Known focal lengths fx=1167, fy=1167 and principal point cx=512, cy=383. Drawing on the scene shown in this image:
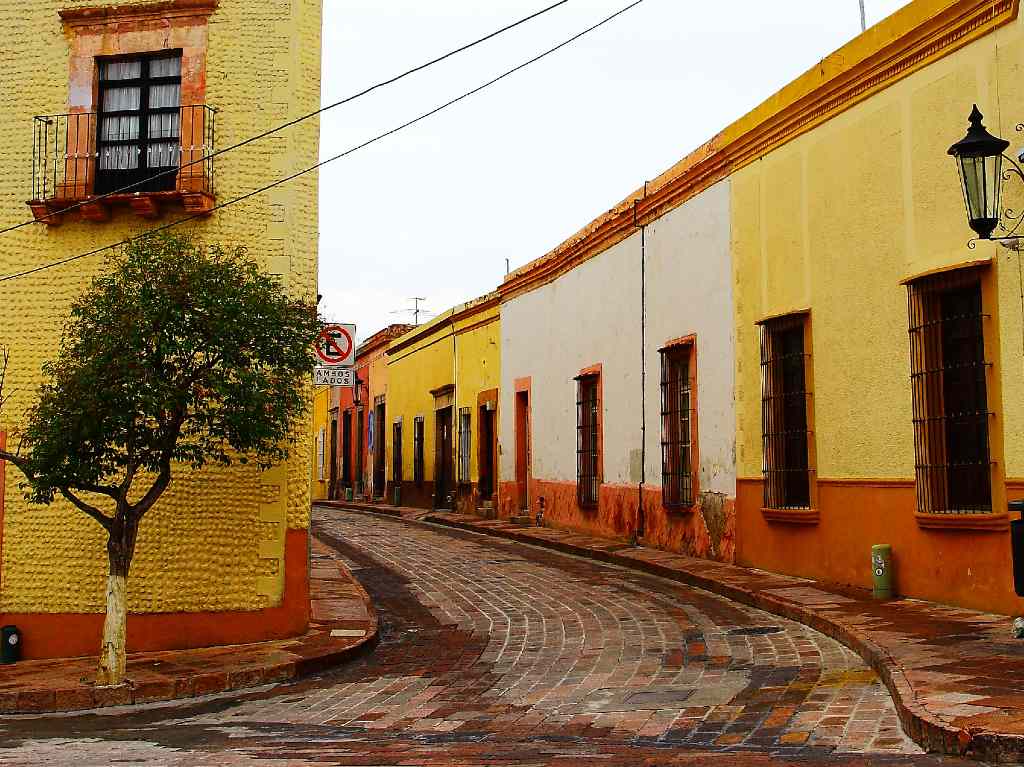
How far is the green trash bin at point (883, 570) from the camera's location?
1059cm

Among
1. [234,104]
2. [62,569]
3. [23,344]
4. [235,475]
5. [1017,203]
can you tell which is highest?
[234,104]

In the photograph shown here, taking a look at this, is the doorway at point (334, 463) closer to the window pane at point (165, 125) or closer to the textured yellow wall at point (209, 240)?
the textured yellow wall at point (209, 240)

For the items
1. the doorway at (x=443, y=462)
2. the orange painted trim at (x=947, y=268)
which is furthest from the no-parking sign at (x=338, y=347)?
the doorway at (x=443, y=462)

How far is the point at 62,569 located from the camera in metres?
10.6

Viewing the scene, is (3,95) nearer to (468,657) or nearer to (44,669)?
(44,669)

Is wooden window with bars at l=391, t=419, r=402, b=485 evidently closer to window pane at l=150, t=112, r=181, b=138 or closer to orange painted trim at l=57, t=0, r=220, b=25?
window pane at l=150, t=112, r=181, b=138

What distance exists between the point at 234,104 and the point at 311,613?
4.99 meters

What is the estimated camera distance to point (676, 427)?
1583 centimetres

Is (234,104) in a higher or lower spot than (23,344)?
higher

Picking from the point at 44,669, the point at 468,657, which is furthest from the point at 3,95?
the point at 468,657

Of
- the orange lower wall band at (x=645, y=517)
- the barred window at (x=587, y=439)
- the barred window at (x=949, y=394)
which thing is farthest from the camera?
the barred window at (x=587, y=439)

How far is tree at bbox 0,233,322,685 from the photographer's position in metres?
8.73

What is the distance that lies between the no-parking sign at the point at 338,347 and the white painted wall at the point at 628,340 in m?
4.72

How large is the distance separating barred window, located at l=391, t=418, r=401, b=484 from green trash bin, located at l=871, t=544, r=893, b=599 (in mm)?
21551
